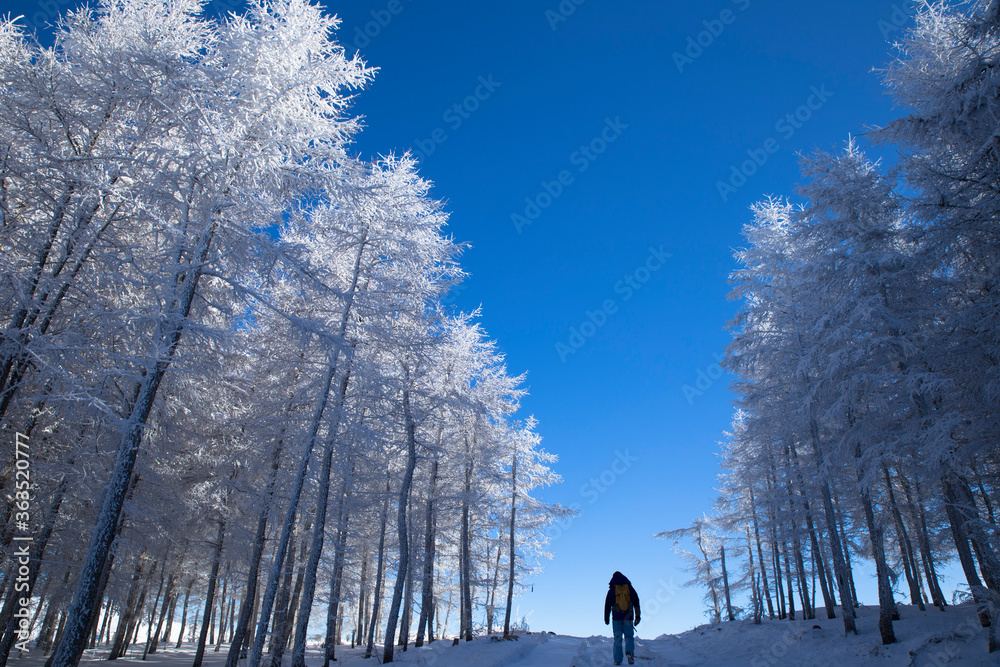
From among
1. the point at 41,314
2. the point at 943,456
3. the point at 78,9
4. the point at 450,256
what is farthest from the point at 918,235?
the point at 78,9

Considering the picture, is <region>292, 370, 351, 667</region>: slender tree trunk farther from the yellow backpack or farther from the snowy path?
the yellow backpack

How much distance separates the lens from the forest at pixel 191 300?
8617 millimetres

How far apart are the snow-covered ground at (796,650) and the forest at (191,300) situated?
374 centimetres

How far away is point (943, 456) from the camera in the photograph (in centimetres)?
923

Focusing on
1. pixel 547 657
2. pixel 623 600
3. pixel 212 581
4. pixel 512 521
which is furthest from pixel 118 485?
pixel 512 521

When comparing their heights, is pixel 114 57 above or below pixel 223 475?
above

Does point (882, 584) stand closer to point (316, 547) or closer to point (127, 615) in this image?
point (316, 547)

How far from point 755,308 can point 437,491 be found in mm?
13743

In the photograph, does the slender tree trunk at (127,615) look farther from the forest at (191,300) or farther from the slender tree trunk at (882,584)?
the slender tree trunk at (882,584)

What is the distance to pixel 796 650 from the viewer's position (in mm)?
12562

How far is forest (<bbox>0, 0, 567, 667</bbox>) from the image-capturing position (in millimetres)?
8617

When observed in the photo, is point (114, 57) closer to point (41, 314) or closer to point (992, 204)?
point (41, 314)

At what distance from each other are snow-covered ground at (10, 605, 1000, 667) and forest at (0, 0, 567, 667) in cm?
374

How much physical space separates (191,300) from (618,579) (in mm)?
10558
